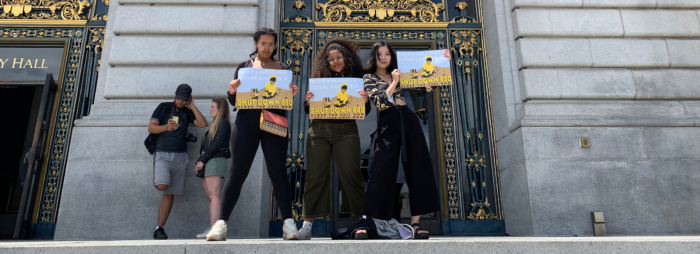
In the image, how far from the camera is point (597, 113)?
23.3ft

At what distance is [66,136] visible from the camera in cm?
794

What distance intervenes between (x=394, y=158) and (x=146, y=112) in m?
4.05

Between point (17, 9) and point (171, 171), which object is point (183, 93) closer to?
point (171, 171)

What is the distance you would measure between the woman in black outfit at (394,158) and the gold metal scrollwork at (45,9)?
21.6 feet

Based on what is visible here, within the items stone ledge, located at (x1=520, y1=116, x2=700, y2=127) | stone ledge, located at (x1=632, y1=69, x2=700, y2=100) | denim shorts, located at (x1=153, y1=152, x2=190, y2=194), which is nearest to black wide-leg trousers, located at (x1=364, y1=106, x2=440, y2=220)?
stone ledge, located at (x1=520, y1=116, x2=700, y2=127)

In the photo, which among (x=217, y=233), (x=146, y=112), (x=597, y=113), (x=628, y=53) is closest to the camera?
(x=217, y=233)

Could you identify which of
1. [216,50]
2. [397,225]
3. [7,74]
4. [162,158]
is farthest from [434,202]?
[7,74]

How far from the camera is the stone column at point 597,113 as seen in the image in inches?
264

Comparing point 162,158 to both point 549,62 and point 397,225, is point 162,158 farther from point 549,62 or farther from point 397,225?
point 549,62

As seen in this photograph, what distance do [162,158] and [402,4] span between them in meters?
5.17

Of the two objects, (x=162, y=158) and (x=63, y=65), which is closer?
(x=162, y=158)

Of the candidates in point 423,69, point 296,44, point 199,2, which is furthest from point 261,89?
point 296,44

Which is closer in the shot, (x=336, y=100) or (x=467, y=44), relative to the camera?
(x=336, y=100)

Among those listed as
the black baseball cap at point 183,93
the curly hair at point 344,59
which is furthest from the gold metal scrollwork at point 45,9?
the curly hair at point 344,59
